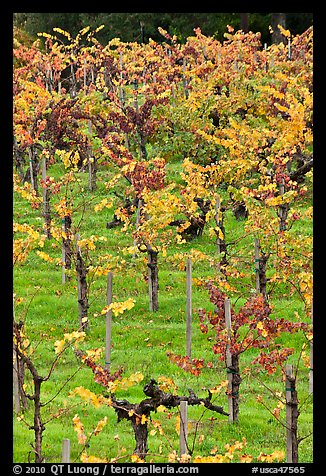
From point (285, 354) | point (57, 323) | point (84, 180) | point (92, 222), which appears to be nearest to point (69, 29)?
point (84, 180)

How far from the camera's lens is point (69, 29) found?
33656 mm

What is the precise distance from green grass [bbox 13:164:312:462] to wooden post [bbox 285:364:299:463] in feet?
3.00

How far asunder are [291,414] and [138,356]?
4.40 metres

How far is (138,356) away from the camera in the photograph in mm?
12945

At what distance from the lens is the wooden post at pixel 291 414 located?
8.67m

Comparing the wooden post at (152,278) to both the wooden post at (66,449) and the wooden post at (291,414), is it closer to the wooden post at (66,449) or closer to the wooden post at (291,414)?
the wooden post at (291,414)

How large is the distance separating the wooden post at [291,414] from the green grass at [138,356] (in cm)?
91

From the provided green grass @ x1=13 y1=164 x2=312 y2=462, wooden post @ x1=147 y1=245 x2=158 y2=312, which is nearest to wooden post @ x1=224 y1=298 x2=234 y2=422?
green grass @ x1=13 y1=164 x2=312 y2=462

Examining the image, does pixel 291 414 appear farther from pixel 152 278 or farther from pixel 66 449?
pixel 152 278

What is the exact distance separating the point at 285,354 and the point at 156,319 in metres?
4.29

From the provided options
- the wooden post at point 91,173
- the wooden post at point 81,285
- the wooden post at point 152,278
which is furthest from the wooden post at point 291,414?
the wooden post at point 91,173

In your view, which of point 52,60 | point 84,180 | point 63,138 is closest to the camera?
point 63,138

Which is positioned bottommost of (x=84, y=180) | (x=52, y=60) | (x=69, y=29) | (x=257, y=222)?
(x=257, y=222)
